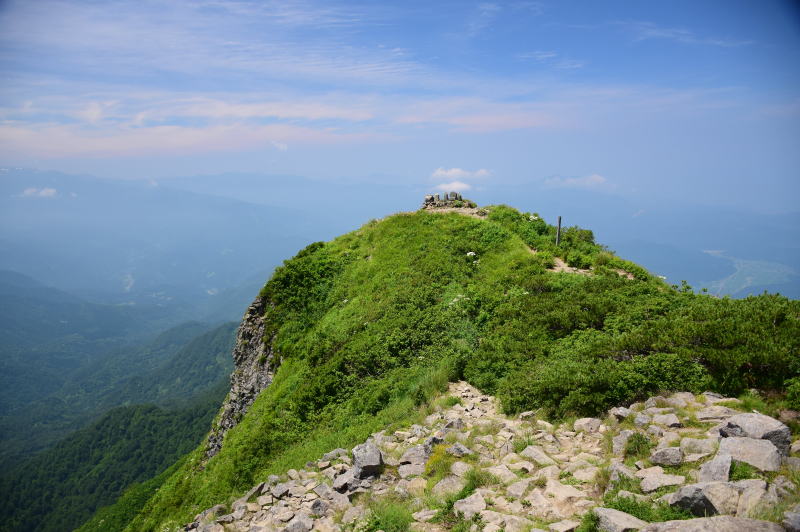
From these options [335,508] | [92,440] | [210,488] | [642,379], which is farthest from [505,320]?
[92,440]

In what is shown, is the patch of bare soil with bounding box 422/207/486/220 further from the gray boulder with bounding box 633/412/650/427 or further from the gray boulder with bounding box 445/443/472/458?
the gray boulder with bounding box 445/443/472/458

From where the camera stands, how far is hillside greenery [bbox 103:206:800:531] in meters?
10.9

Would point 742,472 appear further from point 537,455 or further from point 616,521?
point 537,455

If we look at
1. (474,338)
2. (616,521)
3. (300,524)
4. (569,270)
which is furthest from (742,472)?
(569,270)

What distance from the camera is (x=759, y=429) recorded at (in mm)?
7496

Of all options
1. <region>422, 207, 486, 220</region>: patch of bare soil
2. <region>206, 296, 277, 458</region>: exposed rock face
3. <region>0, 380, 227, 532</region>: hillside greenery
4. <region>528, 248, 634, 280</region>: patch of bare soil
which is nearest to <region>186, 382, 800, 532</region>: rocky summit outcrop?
<region>528, 248, 634, 280</region>: patch of bare soil

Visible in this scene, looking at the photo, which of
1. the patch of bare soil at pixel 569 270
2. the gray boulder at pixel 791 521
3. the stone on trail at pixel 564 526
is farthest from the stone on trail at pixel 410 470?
the patch of bare soil at pixel 569 270

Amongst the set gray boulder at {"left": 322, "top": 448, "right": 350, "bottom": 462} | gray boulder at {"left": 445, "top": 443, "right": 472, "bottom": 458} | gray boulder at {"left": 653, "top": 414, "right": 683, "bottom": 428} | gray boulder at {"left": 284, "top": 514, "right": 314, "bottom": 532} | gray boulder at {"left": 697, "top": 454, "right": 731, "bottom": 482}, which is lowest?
gray boulder at {"left": 322, "top": 448, "right": 350, "bottom": 462}

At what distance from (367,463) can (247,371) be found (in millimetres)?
17616

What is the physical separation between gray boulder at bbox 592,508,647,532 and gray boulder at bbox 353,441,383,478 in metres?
5.16

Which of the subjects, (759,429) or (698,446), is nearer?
(759,429)

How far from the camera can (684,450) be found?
7.78 meters

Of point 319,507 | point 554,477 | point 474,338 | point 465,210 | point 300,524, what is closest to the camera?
point 554,477

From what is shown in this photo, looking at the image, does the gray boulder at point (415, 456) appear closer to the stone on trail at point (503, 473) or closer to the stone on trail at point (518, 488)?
the stone on trail at point (503, 473)
